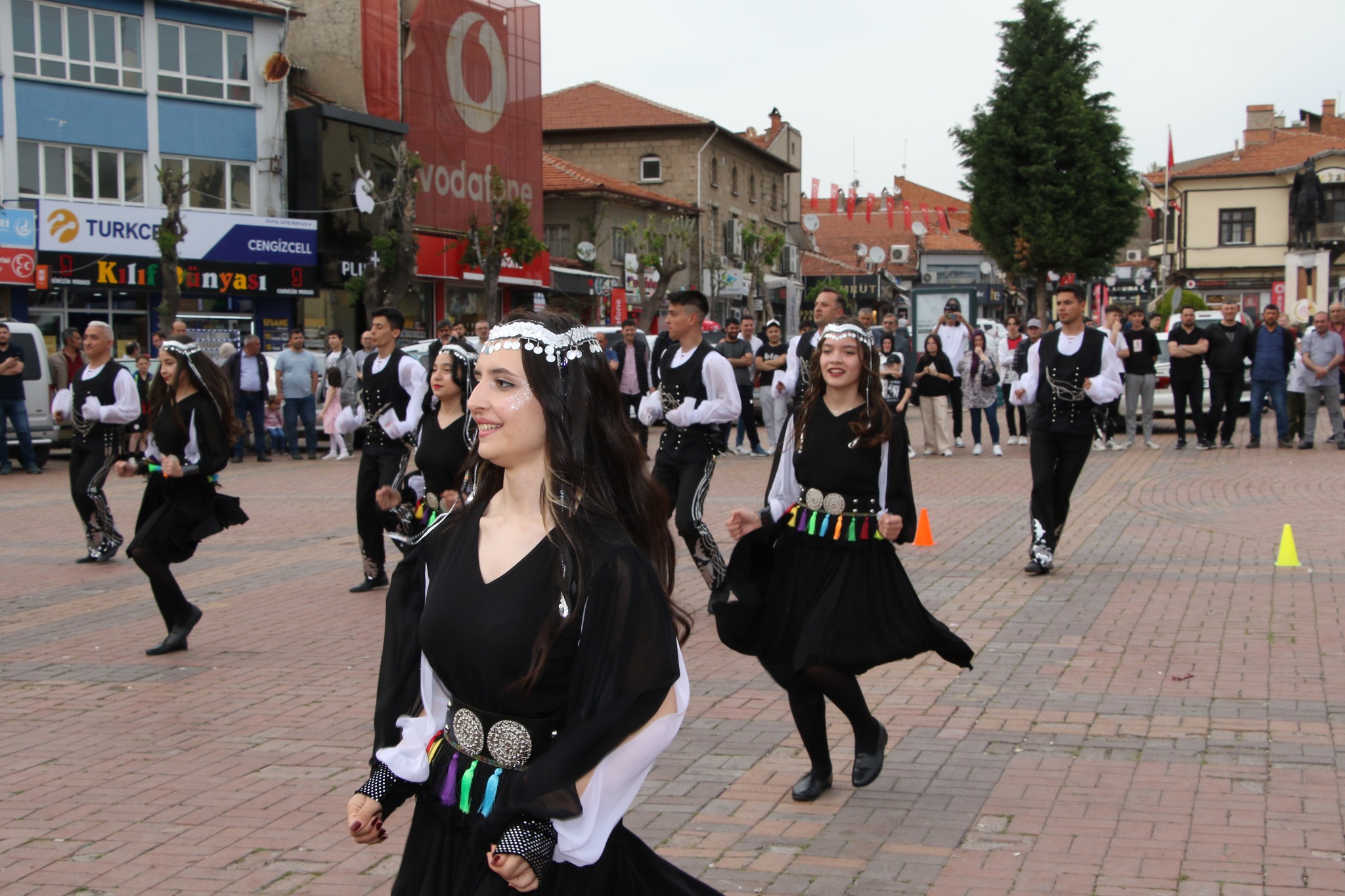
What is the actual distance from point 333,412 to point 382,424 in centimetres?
1153

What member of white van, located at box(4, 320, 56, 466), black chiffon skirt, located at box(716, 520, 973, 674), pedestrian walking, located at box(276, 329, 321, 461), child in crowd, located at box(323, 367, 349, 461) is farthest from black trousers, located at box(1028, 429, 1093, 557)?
white van, located at box(4, 320, 56, 466)

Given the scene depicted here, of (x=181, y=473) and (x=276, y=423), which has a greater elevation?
(x=181, y=473)

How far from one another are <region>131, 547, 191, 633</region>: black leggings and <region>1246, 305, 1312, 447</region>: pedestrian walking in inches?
613

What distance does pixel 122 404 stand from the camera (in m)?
10.5

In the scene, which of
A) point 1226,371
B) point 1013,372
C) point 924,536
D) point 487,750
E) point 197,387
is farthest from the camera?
point 1013,372

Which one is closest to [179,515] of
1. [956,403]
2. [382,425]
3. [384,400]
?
[382,425]

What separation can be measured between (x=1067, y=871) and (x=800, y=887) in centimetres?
83

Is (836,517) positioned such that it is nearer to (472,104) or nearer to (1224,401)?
(1224,401)

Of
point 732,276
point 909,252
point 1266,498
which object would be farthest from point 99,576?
point 909,252

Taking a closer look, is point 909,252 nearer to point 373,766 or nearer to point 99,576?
point 99,576

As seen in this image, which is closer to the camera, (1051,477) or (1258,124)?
(1051,477)

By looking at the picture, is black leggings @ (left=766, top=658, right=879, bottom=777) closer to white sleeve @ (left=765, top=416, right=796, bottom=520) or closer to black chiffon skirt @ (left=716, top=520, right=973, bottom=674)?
black chiffon skirt @ (left=716, top=520, right=973, bottom=674)

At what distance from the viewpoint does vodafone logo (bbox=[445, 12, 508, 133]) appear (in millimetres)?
40094

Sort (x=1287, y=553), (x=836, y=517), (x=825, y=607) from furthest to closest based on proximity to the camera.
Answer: (x=1287, y=553), (x=836, y=517), (x=825, y=607)
